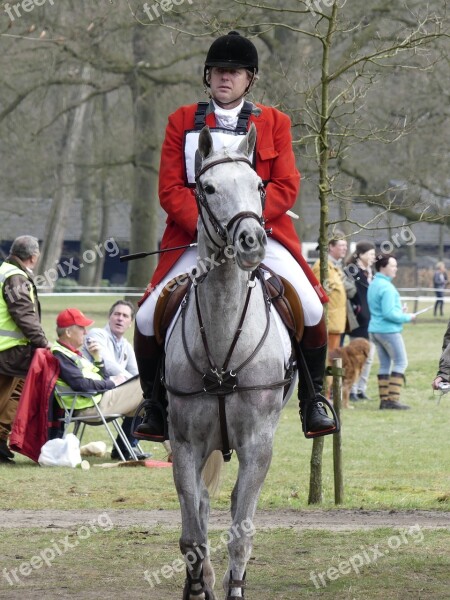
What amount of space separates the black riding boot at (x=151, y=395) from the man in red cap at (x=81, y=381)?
5.35 m

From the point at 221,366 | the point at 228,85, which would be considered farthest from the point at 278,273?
the point at 228,85

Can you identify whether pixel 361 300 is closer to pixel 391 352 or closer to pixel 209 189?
pixel 391 352

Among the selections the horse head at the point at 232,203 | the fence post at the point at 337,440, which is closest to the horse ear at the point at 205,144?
the horse head at the point at 232,203

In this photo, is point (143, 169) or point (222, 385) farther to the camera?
point (143, 169)

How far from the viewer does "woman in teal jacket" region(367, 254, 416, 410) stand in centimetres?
1723

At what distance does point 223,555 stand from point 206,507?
48.3 inches

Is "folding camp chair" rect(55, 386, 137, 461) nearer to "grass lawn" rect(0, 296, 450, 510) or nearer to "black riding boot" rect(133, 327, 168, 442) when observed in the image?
"grass lawn" rect(0, 296, 450, 510)

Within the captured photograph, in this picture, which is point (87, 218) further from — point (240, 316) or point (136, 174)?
point (240, 316)

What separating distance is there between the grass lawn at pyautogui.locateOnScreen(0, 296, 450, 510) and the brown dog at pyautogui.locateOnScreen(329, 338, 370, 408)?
731mm

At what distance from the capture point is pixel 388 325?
1731 cm

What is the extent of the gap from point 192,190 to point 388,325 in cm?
1099

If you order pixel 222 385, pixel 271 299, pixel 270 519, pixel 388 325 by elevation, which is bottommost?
pixel 270 519

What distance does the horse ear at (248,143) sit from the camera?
19.8 feet

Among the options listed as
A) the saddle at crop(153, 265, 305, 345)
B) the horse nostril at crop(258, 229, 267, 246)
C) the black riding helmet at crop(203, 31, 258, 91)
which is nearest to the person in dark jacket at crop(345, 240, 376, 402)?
the saddle at crop(153, 265, 305, 345)
